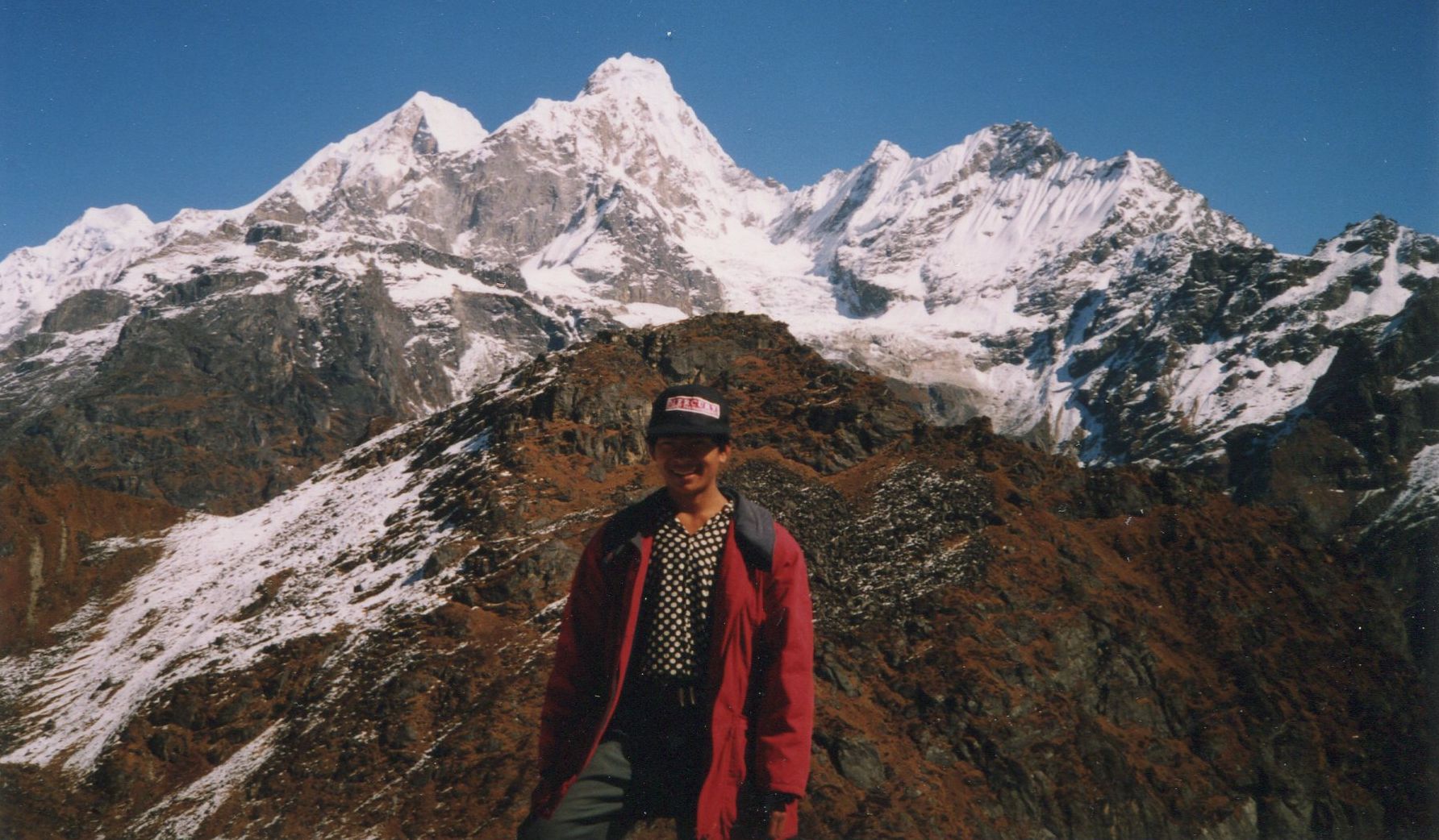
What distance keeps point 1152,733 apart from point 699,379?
22179 millimetres

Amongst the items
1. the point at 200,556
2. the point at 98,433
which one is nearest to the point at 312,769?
the point at 200,556

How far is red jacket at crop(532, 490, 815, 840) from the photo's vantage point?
5699 millimetres

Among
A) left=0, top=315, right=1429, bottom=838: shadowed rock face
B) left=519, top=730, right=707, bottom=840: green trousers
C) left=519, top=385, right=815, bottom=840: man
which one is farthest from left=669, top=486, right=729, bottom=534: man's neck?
left=0, top=315, right=1429, bottom=838: shadowed rock face

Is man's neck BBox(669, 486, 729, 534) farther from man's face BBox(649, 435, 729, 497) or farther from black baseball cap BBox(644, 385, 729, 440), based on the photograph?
black baseball cap BBox(644, 385, 729, 440)

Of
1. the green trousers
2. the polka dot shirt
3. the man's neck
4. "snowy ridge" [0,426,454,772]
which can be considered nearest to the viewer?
the green trousers

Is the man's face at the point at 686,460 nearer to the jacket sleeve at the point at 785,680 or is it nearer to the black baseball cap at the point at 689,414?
the black baseball cap at the point at 689,414

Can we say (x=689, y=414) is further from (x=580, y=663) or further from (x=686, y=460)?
(x=580, y=663)

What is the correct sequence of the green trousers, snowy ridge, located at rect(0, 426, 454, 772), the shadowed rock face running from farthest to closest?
snowy ridge, located at rect(0, 426, 454, 772) → the shadowed rock face → the green trousers

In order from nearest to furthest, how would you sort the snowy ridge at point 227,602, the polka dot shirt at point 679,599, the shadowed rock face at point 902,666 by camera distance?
the polka dot shirt at point 679,599, the shadowed rock face at point 902,666, the snowy ridge at point 227,602

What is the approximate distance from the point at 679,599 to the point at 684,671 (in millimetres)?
417

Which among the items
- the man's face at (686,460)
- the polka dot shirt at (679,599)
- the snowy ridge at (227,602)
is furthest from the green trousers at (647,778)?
the snowy ridge at (227,602)

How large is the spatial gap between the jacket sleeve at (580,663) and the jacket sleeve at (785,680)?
0.97 m

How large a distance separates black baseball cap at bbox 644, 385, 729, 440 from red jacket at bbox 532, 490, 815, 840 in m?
0.53

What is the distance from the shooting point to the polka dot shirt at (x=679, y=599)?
229 inches
